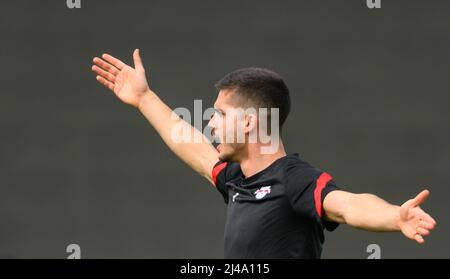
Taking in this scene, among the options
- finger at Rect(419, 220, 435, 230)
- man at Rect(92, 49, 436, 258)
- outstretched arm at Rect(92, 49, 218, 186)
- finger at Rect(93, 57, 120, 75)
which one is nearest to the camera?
finger at Rect(419, 220, 435, 230)

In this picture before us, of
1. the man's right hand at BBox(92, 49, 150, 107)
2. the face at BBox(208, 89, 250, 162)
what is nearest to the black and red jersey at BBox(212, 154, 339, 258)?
the face at BBox(208, 89, 250, 162)

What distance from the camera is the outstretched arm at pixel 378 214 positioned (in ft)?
6.61

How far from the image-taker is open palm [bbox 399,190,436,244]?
6.52 feet

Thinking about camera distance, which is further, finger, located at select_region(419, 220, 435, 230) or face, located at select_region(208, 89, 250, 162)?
face, located at select_region(208, 89, 250, 162)

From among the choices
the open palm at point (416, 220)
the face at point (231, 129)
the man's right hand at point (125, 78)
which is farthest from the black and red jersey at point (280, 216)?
the man's right hand at point (125, 78)

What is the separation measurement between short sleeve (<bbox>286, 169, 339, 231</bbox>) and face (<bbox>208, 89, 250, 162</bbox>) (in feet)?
0.81

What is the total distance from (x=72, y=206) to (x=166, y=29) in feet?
3.67

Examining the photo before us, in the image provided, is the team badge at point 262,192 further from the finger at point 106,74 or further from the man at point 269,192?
the finger at point 106,74

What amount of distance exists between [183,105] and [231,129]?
6.45 feet

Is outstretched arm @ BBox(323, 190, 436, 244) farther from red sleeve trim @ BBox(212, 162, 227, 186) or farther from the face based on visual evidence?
red sleeve trim @ BBox(212, 162, 227, 186)

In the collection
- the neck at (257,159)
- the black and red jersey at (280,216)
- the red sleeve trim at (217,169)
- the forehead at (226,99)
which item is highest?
the forehead at (226,99)

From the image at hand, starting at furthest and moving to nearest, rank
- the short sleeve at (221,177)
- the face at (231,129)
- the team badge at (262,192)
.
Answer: the short sleeve at (221,177), the face at (231,129), the team badge at (262,192)

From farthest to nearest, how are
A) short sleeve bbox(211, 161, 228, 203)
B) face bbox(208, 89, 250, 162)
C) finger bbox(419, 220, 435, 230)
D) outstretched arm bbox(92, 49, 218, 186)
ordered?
outstretched arm bbox(92, 49, 218, 186)
short sleeve bbox(211, 161, 228, 203)
face bbox(208, 89, 250, 162)
finger bbox(419, 220, 435, 230)
